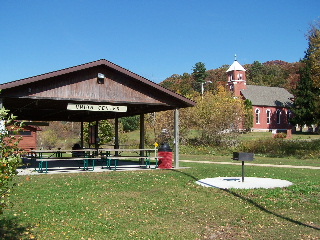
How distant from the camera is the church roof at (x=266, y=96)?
5684cm

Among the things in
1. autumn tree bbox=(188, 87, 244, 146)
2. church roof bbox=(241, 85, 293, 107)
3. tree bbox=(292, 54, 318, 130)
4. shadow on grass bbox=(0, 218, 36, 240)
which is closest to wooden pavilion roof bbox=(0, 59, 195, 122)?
shadow on grass bbox=(0, 218, 36, 240)

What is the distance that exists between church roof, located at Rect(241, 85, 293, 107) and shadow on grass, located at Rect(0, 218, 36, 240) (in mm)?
52334

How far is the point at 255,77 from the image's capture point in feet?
277

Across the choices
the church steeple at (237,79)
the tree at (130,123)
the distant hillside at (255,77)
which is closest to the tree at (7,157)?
the tree at (130,123)

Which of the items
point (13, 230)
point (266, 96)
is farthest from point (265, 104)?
point (13, 230)

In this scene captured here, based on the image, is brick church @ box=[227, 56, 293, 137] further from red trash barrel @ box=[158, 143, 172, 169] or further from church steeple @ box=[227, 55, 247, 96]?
red trash barrel @ box=[158, 143, 172, 169]

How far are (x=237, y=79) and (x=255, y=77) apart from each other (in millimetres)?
25566

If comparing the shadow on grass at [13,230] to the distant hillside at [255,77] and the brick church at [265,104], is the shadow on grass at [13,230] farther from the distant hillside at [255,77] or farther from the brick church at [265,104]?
the distant hillside at [255,77]

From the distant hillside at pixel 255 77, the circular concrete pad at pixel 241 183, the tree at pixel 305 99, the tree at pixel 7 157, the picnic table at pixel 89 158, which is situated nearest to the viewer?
the tree at pixel 7 157

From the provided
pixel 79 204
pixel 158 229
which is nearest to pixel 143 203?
pixel 79 204

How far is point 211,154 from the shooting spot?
27656 millimetres

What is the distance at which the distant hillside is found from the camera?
7531cm

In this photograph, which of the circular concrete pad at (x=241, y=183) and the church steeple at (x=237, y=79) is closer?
the circular concrete pad at (x=241, y=183)

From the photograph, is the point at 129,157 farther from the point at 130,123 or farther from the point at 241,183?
the point at 130,123
